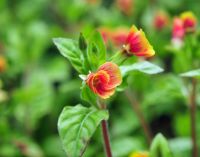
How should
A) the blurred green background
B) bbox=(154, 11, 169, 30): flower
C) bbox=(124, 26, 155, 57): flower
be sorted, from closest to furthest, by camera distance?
bbox=(124, 26, 155, 57): flower
the blurred green background
bbox=(154, 11, 169, 30): flower

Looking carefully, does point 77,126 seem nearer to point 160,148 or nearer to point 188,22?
point 160,148

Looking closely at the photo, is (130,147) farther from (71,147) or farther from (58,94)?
(71,147)

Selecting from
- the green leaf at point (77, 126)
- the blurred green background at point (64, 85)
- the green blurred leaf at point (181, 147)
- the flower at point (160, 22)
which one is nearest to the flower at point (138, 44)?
the green leaf at point (77, 126)

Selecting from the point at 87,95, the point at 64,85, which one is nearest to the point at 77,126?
the point at 87,95

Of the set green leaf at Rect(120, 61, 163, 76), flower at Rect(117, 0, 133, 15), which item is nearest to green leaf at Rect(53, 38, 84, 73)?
green leaf at Rect(120, 61, 163, 76)

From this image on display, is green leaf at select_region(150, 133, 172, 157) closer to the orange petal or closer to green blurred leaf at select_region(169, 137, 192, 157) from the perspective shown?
the orange petal

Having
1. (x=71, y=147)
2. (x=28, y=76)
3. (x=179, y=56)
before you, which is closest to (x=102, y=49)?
(x=71, y=147)
